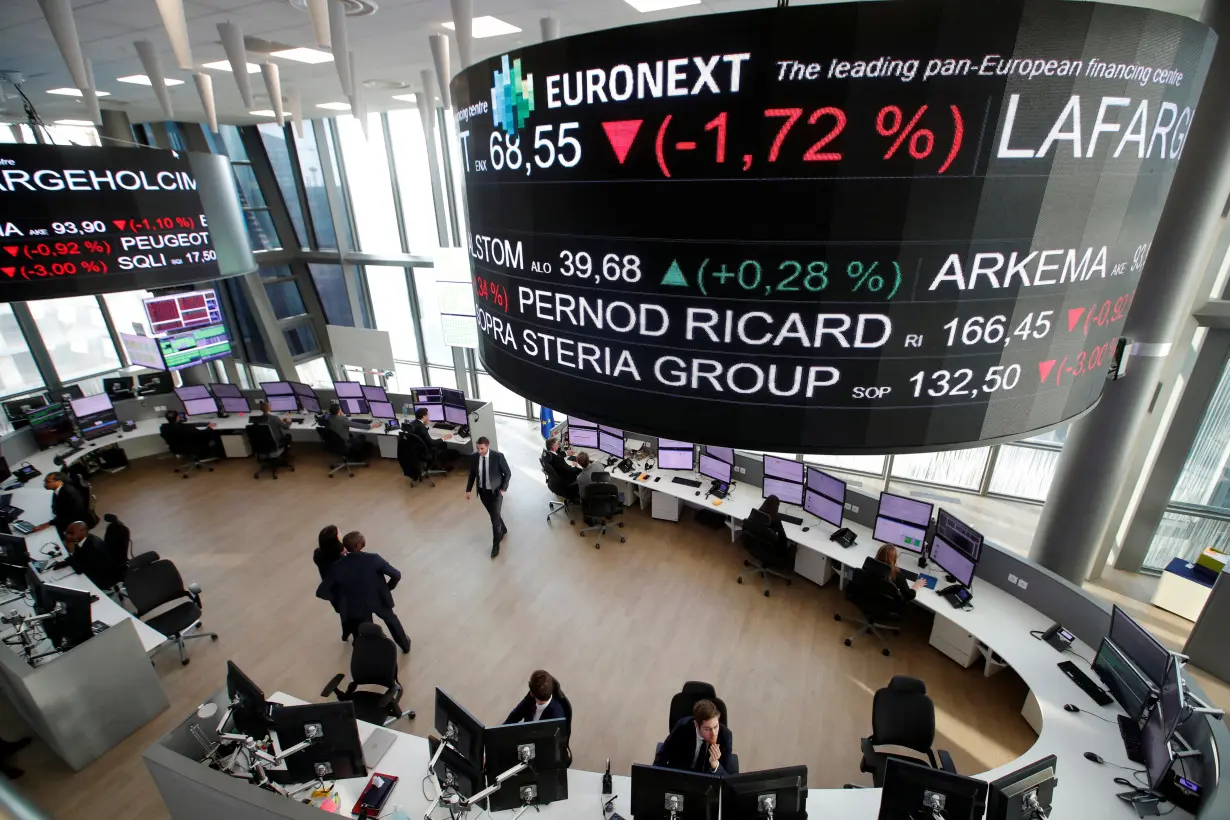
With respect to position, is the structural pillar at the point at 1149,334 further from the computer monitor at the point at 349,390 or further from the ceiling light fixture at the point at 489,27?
the computer monitor at the point at 349,390

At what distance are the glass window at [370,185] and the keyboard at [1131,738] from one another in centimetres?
1074

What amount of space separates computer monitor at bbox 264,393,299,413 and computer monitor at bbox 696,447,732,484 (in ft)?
21.5

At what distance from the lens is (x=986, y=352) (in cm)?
114

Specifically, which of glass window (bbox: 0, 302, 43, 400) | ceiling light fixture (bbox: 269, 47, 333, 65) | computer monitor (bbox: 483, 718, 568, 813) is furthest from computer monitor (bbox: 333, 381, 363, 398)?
computer monitor (bbox: 483, 718, 568, 813)

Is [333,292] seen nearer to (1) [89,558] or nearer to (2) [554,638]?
(1) [89,558]

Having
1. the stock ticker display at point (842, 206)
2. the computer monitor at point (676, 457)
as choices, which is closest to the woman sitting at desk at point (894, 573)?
the computer monitor at point (676, 457)

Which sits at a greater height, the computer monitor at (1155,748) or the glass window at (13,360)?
the glass window at (13,360)

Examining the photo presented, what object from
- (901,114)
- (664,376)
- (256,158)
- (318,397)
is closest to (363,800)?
(664,376)

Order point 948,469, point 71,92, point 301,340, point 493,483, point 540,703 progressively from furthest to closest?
point 301,340, point 948,469, point 71,92, point 493,483, point 540,703

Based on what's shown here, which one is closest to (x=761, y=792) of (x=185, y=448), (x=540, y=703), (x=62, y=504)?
(x=540, y=703)

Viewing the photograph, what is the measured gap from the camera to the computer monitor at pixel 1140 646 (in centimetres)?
328

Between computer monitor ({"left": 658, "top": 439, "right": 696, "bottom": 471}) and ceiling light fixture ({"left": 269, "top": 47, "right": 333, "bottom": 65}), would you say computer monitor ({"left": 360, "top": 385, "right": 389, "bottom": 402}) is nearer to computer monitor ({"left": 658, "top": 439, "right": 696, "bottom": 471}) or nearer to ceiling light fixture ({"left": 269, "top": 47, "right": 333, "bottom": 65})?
ceiling light fixture ({"left": 269, "top": 47, "right": 333, "bottom": 65})

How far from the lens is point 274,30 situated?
15.0ft

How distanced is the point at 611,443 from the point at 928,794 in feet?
16.1
